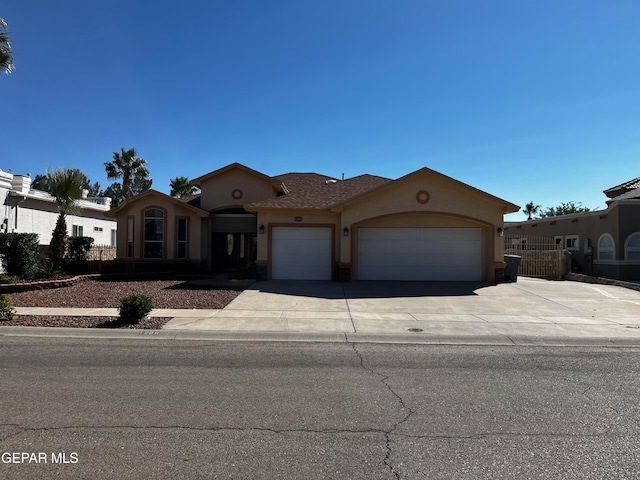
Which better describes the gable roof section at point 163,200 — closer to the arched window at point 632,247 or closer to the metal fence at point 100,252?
the metal fence at point 100,252

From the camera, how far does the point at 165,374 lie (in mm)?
5965

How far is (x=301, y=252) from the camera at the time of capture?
18109 millimetres

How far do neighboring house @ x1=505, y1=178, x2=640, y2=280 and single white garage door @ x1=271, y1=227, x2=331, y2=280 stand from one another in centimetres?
1328

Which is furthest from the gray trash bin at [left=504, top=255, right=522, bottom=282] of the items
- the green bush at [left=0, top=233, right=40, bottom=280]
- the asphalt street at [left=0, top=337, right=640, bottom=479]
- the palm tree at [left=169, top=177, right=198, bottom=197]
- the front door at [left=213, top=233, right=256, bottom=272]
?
the palm tree at [left=169, top=177, right=198, bottom=197]

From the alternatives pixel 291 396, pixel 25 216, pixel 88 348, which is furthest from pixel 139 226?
pixel 291 396

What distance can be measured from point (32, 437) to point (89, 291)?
11.6m

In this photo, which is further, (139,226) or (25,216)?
(25,216)

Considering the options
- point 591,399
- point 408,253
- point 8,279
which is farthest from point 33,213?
point 591,399

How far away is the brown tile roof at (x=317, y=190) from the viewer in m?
18.2

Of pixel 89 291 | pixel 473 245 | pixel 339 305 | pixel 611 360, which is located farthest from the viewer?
pixel 473 245

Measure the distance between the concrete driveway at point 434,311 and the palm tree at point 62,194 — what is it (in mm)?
9449

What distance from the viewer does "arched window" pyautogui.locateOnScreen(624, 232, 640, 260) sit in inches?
810

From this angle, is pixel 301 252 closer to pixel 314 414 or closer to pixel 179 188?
pixel 314 414

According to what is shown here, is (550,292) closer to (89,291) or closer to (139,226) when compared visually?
(89,291)
